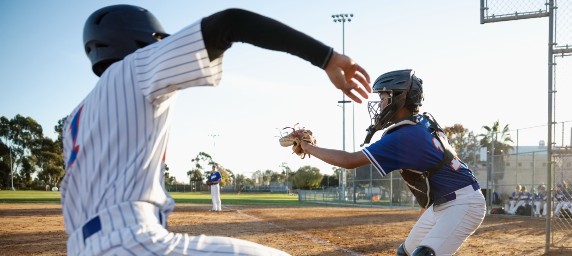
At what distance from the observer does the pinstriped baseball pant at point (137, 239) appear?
1.90 m

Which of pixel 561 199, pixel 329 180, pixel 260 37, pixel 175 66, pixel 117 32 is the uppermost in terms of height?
pixel 117 32

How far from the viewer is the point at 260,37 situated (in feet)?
6.35

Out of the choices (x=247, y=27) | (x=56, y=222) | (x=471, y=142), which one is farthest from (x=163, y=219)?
(x=471, y=142)

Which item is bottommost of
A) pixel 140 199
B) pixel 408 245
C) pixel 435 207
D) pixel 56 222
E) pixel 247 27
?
pixel 56 222

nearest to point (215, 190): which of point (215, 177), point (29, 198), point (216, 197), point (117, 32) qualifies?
point (216, 197)

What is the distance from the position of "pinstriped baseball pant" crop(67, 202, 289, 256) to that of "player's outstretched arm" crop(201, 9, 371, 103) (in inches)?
25.6

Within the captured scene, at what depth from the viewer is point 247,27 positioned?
192cm

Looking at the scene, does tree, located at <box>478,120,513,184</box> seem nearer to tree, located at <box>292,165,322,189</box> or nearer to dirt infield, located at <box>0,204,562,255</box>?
dirt infield, located at <box>0,204,562,255</box>

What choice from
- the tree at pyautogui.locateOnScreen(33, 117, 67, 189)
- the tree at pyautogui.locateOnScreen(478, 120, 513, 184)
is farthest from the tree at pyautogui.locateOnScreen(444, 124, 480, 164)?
the tree at pyautogui.locateOnScreen(33, 117, 67, 189)

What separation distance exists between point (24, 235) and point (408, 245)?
1123cm

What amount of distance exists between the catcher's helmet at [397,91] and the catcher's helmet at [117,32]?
2654 mm

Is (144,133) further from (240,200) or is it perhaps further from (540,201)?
(240,200)

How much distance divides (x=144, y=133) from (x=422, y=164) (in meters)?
2.76

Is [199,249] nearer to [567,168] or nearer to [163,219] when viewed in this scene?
[163,219]
